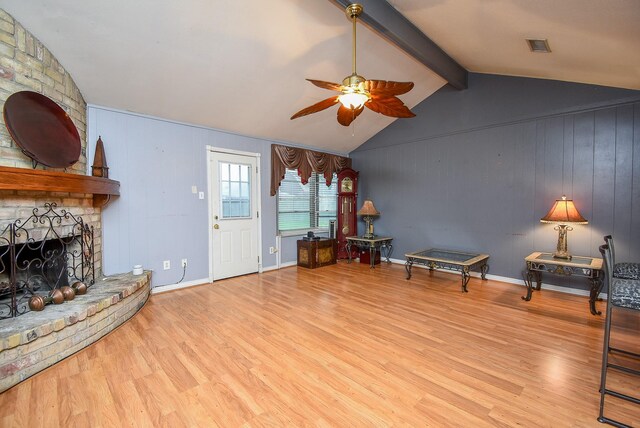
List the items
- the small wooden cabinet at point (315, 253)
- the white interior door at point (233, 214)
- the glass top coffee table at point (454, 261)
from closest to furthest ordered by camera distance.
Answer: the glass top coffee table at point (454, 261) → the white interior door at point (233, 214) → the small wooden cabinet at point (315, 253)

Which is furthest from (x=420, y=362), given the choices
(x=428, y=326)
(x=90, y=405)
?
(x=90, y=405)

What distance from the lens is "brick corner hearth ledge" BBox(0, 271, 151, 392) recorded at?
1.91 m

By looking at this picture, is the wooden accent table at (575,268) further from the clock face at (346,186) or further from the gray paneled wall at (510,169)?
the clock face at (346,186)

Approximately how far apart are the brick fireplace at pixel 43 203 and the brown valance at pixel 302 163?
2.52 meters

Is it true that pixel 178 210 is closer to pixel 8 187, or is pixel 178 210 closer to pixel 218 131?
pixel 218 131

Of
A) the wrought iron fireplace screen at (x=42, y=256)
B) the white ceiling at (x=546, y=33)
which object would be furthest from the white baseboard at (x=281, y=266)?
the white ceiling at (x=546, y=33)

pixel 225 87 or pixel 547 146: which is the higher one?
pixel 225 87

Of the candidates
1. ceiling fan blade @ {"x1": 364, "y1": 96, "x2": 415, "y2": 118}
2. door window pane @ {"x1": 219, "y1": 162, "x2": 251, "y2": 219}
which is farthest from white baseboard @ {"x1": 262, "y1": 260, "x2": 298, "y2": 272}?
ceiling fan blade @ {"x1": 364, "y1": 96, "x2": 415, "y2": 118}

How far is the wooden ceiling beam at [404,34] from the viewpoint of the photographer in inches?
103

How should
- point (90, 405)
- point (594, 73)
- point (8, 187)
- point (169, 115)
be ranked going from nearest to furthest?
point (90, 405), point (8, 187), point (594, 73), point (169, 115)

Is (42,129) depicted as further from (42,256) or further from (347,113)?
(347,113)

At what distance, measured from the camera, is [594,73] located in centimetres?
315

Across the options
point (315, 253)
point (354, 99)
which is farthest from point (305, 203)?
point (354, 99)

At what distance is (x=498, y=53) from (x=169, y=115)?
4.17 meters
